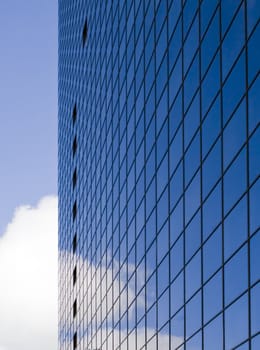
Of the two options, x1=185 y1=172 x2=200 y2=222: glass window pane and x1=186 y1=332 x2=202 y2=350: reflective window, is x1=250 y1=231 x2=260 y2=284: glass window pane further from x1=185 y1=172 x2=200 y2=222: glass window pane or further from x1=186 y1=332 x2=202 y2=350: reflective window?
x1=185 y1=172 x2=200 y2=222: glass window pane

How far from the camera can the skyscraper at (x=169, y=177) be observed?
87.7 feet

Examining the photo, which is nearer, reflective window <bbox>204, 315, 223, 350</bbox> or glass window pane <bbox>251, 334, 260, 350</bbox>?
glass window pane <bbox>251, 334, 260, 350</bbox>

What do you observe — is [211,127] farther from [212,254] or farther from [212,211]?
[212,254]

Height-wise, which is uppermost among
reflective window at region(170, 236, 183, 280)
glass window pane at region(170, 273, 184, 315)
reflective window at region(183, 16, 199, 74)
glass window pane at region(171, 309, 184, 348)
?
reflective window at region(183, 16, 199, 74)

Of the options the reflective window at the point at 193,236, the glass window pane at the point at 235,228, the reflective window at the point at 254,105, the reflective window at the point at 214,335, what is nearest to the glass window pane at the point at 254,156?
the reflective window at the point at 254,105

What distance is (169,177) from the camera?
37.7m

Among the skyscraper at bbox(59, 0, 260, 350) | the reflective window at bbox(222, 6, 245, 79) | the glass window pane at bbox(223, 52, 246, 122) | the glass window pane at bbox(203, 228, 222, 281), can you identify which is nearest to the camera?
the skyscraper at bbox(59, 0, 260, 350)

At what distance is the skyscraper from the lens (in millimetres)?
26719

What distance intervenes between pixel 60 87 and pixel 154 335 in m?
60.2

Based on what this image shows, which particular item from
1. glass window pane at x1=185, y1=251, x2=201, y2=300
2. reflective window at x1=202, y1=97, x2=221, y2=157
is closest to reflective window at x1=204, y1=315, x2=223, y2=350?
glass window pane at x1=185, y1=251, x2=201, y2=300

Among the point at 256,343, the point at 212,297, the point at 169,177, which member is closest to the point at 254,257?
the point at 256,343

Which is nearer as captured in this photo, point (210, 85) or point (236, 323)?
point (236, 323)

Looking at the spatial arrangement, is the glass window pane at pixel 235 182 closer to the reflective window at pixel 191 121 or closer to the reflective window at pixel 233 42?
the reflective window at pixel 233 42

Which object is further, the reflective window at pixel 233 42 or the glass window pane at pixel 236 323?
the reflective window at pixel 233 42
